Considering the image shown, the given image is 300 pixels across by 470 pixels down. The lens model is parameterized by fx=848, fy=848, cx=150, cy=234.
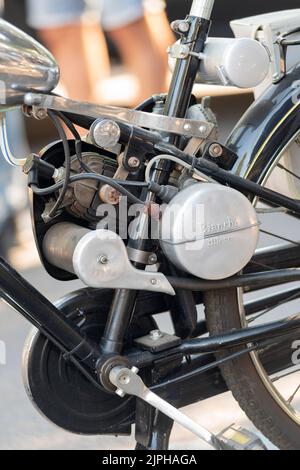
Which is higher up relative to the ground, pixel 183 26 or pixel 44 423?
pixel 183 26

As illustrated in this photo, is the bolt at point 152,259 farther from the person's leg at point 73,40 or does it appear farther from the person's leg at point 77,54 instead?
the person's leg at point 77,54

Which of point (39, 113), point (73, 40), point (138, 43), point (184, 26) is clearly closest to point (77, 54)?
point (73, 40)

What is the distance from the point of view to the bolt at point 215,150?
1380 millimetres

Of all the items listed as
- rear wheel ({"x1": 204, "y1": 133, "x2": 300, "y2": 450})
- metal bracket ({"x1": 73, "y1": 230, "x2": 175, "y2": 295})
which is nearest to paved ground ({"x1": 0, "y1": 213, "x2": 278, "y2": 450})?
rear wheel ({"x1": 204, "y1": 133, "x2": 300, "y2": 450})

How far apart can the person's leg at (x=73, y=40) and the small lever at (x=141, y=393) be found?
1.49 meters

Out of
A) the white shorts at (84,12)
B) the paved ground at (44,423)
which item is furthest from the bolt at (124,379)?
the white shorts at (84,12)

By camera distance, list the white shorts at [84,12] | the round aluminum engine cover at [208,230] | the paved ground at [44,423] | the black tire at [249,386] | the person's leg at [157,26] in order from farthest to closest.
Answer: the person's leg at [157,26], the white shorts at [84,12], the paved ground at [44,423], the black tire at [249,386], the round aluminum engine cover at [208,230]

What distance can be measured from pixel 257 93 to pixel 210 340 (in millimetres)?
518

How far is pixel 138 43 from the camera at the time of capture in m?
3.00

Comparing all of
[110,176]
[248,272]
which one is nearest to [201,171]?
[110,176]

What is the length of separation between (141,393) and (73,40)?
168 cm

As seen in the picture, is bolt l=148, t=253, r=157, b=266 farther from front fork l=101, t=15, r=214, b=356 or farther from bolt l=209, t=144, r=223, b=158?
bolt l=209, t=144, r=223, b=158

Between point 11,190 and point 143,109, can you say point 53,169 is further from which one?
point 11,190

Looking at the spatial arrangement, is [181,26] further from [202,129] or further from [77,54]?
[77,54]
